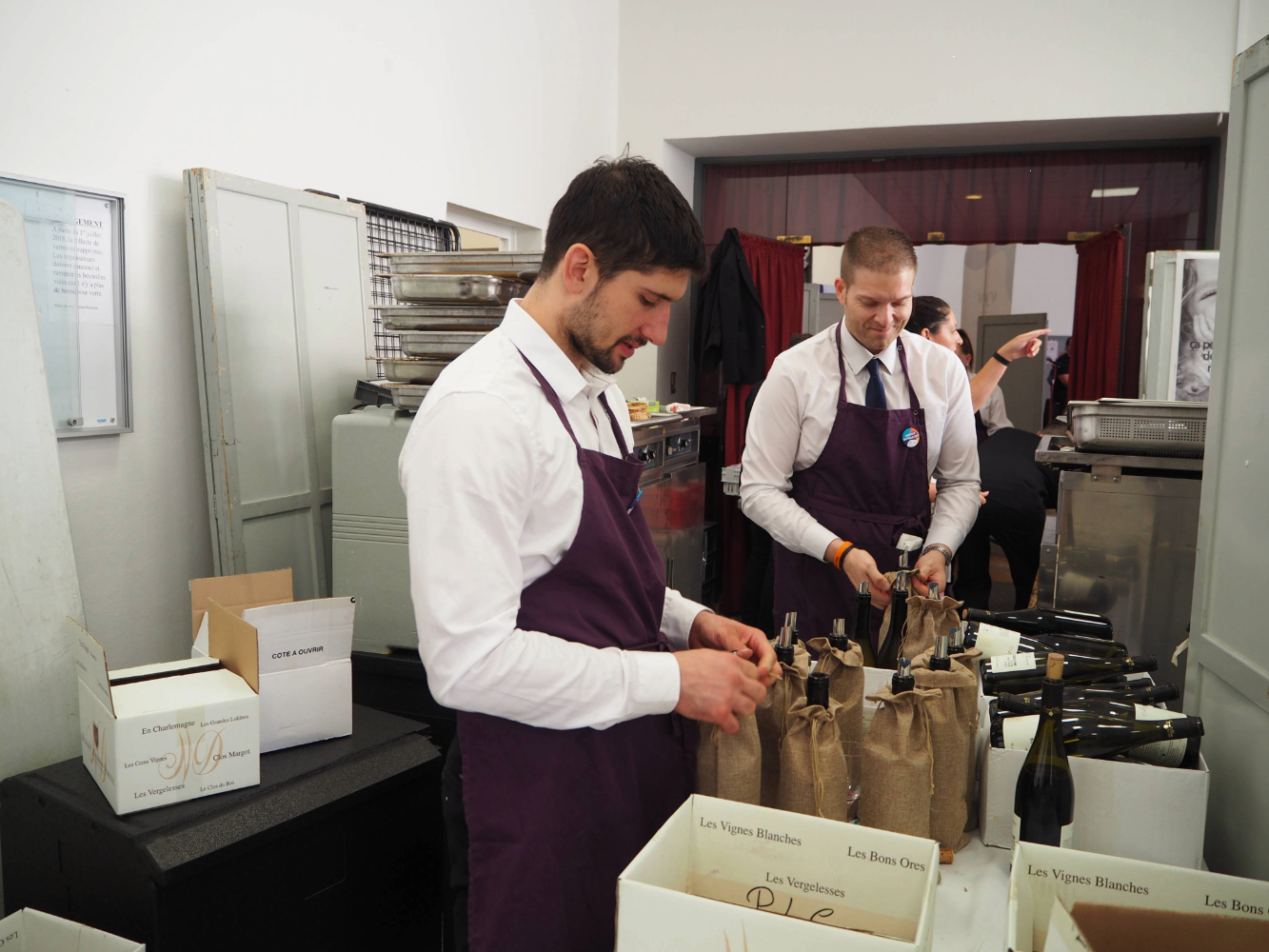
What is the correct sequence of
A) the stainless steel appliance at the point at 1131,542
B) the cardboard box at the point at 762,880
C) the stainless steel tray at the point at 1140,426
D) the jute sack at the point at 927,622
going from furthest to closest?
the stainless steel appliance at the point at 1131,542
the stainless steel tray at the point at 1140,426
the jute sack at the point at 927,622
the cardboard box at the point at 762,880

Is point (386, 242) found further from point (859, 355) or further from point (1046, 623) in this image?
point (1046, 623)

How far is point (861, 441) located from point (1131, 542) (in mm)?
1059

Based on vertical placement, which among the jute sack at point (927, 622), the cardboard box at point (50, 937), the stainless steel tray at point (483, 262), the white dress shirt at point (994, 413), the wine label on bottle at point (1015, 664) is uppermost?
the stainless steel tray at point (483, 262)

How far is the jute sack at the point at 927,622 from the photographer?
1.59 meters

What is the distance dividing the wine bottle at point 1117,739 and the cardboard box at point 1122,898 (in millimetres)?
267

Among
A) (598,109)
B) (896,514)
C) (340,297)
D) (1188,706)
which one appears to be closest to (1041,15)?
(598,109)

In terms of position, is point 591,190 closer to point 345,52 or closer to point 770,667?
point 770,667

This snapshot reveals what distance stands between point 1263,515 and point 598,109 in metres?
4.27

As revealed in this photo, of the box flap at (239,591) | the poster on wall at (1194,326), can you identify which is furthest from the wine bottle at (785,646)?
the poster on wall at (1194,326)

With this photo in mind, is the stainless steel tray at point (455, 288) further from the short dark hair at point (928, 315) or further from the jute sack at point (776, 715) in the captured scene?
the short dark hair at point (928, 315)

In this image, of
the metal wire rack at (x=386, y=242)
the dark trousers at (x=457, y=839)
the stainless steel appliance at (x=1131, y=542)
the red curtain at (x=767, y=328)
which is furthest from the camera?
the red curtain at (x=767, y=328)

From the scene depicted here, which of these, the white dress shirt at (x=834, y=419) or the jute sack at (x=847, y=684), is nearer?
the jute sack at (x=847, y=684)

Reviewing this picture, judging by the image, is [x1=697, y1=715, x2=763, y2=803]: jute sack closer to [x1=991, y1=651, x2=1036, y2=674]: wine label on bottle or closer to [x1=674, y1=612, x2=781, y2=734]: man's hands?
[x1=674, y1=612, x2=781, y2=734]: man's hands

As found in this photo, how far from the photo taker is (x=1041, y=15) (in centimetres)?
430
